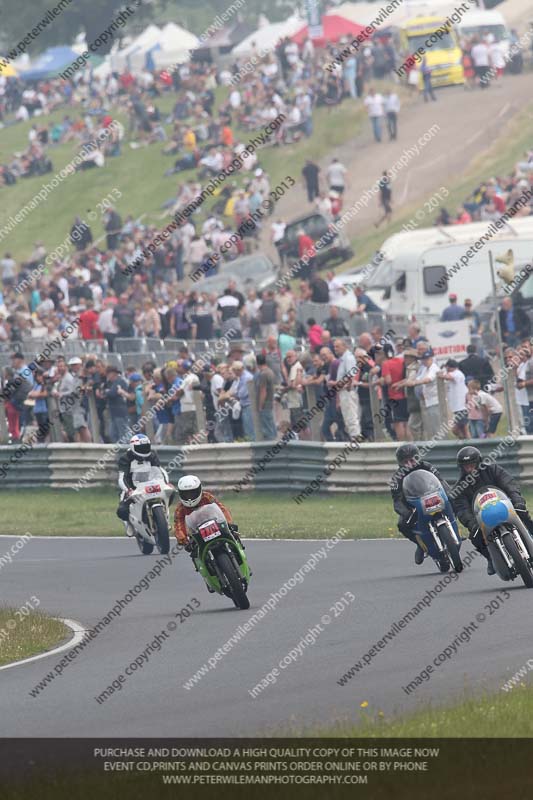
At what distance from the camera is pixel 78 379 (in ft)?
91.1

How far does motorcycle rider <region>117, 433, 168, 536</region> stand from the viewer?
64.3ft

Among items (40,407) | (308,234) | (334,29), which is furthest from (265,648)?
(334,29)

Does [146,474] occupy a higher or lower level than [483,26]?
lower

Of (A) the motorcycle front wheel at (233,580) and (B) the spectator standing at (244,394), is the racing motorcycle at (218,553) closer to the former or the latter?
(A) the motorcycle front wheel at (233,580)

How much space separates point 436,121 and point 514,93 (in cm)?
298

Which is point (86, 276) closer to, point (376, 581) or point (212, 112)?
point (212, 112)

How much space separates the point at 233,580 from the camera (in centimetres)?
1416

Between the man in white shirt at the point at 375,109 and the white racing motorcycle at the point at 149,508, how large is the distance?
97.5 ft

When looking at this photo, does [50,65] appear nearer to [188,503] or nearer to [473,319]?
[473,319]

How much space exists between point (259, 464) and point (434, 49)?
99.9ft

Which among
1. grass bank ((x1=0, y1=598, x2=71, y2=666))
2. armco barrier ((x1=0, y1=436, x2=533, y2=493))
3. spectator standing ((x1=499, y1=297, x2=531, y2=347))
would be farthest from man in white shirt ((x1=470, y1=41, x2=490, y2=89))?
grass bank ((x1=0, y1=598, x2=71, y2=666))

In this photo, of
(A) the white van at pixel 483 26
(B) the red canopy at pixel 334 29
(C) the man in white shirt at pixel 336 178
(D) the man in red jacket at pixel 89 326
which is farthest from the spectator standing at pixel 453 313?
(B) the red canopy at pixel 334 29

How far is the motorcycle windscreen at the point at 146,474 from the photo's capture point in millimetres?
19625

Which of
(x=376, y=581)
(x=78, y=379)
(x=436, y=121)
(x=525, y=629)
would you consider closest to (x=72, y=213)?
(x=436, y=121)
